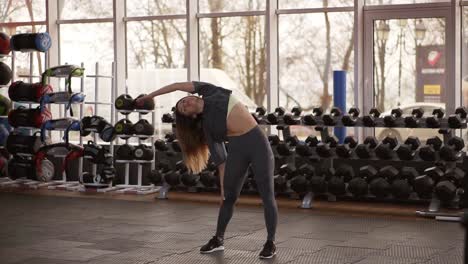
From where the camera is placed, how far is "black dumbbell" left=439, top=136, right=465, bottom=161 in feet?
22.7

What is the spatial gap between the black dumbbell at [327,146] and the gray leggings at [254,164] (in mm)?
2625

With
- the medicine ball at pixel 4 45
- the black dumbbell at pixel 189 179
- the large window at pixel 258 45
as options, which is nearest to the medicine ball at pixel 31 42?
the medicine ball at pixel 4 45

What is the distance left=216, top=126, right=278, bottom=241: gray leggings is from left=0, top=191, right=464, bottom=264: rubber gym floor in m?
0.40

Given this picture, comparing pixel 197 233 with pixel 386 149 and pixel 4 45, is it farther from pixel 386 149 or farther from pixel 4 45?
pixel 4 45

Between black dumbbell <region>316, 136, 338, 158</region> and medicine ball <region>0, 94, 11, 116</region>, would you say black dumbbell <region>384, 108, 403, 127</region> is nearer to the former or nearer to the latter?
black dumbbell <region>316, 136, 338, 158</region>

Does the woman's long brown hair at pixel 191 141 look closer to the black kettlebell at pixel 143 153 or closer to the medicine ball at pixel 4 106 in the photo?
the black kettlebell at pixel 143 153

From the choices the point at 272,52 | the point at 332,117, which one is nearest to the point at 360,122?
the point at 332,117

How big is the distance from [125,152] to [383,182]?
293 cm

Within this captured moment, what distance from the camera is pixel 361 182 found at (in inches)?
285

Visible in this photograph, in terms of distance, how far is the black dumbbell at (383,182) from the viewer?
7137 mm

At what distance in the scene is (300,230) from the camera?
6.17 m

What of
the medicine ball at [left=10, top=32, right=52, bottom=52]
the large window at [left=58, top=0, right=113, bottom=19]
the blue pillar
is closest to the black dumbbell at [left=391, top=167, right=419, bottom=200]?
the blue pillar

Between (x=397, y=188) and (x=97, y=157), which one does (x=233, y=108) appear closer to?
(x=397, y=188)

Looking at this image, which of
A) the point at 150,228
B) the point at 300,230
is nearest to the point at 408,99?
the point at 300,230
